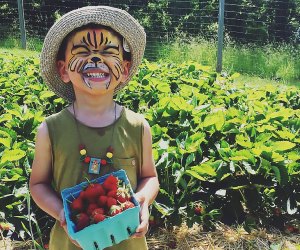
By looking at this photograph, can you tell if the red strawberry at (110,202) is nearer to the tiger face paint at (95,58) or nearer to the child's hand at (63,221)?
the child's hand at (63,221)

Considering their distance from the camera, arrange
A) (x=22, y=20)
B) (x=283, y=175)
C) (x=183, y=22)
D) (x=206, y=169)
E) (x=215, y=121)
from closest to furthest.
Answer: (x=206, y=169)
(x=283, y=175)
(x=215, y=121)
(x=22, y=20)
(x=183, y=22)

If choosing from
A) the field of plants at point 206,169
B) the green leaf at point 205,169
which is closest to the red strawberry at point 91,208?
the field of plants at point 206,169

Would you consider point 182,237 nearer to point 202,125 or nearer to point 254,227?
point 254,227

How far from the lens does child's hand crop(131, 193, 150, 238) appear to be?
5.37ft

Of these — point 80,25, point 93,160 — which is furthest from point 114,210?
point 80,25

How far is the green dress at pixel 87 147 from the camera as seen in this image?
1.78m

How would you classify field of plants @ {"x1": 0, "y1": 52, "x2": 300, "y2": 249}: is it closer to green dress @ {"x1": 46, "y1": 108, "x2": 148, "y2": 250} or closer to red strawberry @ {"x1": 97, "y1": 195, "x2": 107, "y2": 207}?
green dress @ {"x1": 46, "y1": 108, "x2": 148, "y2": 250}

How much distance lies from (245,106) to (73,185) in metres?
2.17

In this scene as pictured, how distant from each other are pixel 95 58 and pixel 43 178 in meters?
0.47

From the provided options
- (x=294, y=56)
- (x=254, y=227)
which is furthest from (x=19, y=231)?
(x=294, y=56)

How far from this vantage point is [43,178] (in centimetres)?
181

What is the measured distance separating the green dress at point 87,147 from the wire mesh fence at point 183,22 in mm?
8896

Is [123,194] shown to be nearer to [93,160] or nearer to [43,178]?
[93,160]

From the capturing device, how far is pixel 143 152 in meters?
1.89
